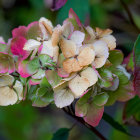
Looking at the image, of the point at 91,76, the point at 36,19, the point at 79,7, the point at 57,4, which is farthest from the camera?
the point at 36,19

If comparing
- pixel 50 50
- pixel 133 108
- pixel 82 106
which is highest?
pixel 50 50

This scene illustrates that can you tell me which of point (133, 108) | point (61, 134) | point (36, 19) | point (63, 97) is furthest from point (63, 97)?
point (36, 19)

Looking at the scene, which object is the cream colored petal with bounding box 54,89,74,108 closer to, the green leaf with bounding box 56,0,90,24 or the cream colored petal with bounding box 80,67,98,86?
the cream colored petal with bounding box 80,67,98,86

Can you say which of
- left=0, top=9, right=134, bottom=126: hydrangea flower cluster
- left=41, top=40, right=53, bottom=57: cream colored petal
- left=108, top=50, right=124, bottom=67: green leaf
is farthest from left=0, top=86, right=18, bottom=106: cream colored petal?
left=108, top=50, right=124, bottom=67: green leaf

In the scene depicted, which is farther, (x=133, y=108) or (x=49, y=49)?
(x=133, y=108)

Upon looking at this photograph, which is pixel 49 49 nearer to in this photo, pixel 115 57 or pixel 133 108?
pixel 115 57

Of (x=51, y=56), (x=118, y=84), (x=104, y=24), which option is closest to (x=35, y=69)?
(x=51, y=56)

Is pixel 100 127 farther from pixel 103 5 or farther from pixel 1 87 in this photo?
pixel 1 87
